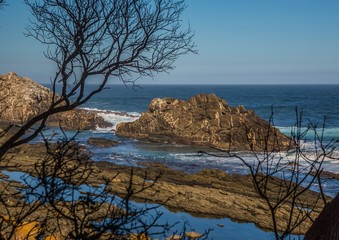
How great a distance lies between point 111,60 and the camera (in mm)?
6805

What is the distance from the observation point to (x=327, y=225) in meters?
3.41

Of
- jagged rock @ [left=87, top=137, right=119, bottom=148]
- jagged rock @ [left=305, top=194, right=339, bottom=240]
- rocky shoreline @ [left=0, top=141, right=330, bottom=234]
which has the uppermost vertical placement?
jagged rock @ [left=305, top=194, right=339, bottom=240]

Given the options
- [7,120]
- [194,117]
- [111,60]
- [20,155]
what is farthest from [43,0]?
[7,120]

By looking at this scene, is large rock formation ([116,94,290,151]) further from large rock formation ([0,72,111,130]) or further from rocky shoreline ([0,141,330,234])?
rocky shoreline ([0,141,330,234])

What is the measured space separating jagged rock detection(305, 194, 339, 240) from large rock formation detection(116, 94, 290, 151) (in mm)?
34020

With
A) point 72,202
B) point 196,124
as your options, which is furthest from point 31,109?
point 72,202

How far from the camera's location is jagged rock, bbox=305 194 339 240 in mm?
3199

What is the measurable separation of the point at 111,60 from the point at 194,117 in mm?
36531

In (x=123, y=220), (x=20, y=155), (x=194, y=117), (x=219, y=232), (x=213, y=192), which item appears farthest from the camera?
(x=194, y=117)

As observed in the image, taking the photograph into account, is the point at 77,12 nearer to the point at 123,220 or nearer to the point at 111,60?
the point at 111,60

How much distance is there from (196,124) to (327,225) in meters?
38.7

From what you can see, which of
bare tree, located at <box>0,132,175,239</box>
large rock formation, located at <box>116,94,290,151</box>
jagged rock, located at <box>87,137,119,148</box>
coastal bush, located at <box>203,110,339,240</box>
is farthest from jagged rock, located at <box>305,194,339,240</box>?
large rock formation, located at <box>116,94,290,151</box>

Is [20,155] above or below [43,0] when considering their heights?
below

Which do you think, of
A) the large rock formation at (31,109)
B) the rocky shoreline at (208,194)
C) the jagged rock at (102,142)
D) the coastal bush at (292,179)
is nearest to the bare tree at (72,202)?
the coastal bush at (292,179)
